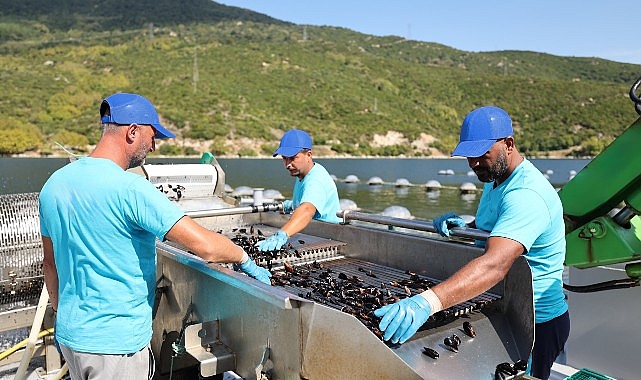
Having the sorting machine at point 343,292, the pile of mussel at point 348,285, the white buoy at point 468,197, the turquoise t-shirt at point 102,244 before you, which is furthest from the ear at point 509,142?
the white buoy at point 468,197

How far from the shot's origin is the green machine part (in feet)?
9.58

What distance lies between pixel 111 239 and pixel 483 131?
1.77 m

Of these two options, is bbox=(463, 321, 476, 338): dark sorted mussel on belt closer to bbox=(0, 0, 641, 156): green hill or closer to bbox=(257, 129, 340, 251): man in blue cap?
bbox=(257, 129, 340, 251): man in blue cap

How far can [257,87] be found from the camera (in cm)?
6384

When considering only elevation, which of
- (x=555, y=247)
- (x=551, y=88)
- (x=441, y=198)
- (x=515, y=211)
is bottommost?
(x=441, y=198)

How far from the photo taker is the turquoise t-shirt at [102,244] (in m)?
2.01

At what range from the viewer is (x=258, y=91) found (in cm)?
6266

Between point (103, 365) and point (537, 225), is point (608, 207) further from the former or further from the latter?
point (103, 365)

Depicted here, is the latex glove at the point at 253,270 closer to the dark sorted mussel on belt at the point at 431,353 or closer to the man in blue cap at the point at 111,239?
the man in blue cap at the point at 111,239

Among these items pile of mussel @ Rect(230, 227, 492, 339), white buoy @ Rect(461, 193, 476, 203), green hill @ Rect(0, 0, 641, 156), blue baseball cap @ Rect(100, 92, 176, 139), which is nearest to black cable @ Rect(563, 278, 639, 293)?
pile of mussel @ Rect(230, 227, 492, 339)

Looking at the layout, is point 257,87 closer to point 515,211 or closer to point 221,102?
point 221,102

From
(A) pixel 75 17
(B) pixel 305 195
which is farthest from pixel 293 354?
(A) pixel 75 17

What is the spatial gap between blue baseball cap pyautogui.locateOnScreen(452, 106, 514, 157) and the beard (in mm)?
104

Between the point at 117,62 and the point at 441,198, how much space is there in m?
57.4
